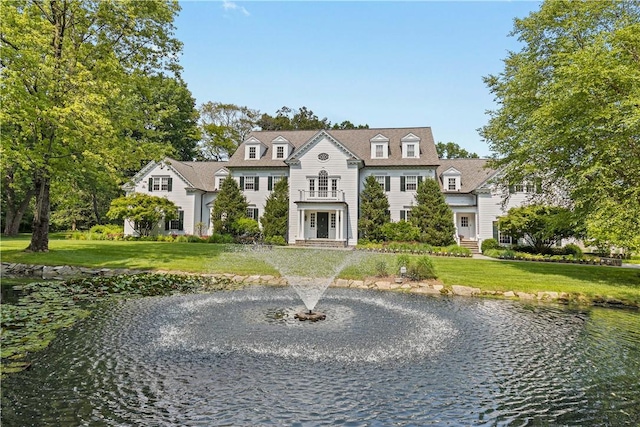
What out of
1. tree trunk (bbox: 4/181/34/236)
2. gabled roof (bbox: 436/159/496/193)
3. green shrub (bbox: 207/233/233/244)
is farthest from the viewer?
tree trunk (bbox: 4/181/34/236)

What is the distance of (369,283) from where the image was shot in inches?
577

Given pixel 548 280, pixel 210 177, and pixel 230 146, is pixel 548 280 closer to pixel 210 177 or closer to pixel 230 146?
pixel 210 177

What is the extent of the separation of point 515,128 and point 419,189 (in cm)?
1133

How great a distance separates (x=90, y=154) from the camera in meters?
15.7

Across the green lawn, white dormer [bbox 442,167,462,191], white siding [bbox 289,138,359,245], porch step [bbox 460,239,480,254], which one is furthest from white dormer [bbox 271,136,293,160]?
porch step [bbox 460,239,480,254]

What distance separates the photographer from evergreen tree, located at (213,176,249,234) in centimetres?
3203

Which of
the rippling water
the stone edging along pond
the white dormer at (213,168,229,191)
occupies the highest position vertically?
the white dormer at (213,168,229,191)

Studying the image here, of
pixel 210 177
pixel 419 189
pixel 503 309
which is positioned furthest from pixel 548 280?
pixel 210 177

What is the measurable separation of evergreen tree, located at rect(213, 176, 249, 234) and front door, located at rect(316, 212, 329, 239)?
6405mm

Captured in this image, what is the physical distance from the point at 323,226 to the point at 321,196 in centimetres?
275

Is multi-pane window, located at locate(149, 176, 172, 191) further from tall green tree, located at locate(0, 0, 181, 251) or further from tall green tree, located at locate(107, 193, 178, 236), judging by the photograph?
tall green tree, located at locate(0, 0, 181, 251)

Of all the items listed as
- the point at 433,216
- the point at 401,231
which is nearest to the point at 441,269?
the point at 401,231

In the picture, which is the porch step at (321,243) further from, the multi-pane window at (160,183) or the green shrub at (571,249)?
the green shrub at (571,249)

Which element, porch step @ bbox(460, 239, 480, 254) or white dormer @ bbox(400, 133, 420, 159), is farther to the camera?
white dormer @ bbox(400, 133, 420, 159)
